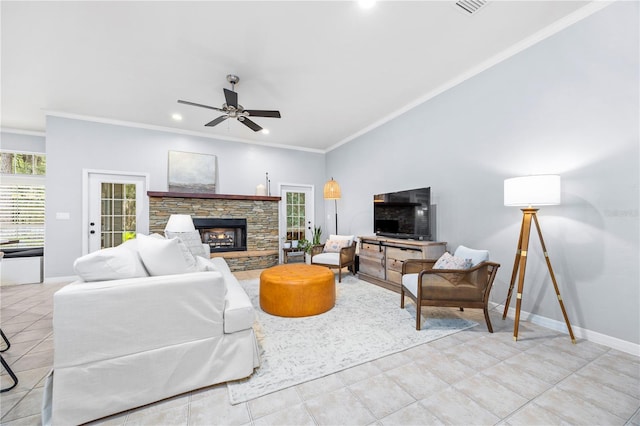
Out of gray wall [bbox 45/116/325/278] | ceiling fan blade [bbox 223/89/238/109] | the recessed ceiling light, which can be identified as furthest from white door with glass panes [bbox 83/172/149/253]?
the recessed ceiling light

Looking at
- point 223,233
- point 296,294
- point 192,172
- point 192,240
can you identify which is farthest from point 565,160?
point 192,172

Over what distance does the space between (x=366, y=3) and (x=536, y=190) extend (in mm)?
2136

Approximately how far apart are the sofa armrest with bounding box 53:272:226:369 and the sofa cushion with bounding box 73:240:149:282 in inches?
2.5

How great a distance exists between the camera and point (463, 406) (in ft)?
4.84

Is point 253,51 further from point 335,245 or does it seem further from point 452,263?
point 335,245

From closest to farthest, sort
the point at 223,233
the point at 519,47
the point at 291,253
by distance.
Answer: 1. the point at 519,47
2. the point at 223,233
3. the point at 291,253

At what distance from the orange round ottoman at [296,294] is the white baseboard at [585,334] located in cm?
200

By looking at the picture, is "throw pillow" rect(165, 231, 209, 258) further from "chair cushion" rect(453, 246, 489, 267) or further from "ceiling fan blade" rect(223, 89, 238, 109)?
"chair cushion" rect(453, 246, 489, 267)

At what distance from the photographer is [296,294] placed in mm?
2725

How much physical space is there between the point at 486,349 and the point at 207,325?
85.6 inches

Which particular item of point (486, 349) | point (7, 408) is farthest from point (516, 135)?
point (7, 408)

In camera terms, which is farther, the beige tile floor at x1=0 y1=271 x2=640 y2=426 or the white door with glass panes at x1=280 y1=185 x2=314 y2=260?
the white door with glass panes at x1=280 y1=185 x2=314 y2=260

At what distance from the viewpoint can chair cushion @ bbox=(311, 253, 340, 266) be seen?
4.28 m

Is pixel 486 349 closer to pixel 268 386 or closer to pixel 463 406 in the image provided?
pixel 463 406
